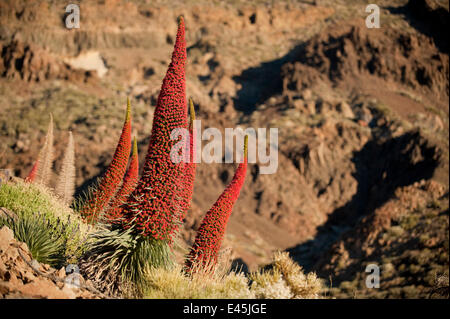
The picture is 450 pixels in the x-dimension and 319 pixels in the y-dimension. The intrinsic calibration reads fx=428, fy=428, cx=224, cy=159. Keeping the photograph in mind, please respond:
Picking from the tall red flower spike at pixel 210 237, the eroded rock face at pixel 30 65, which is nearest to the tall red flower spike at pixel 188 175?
the tall red flower spike at pixel 210 237

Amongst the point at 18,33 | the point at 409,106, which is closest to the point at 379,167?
the point at 409,106

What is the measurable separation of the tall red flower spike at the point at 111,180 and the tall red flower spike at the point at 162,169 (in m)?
1.10

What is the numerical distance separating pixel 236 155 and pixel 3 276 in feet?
98.4

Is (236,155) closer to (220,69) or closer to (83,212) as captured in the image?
(220,69)

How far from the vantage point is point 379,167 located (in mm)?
36250

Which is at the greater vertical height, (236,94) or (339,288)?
(236,94)

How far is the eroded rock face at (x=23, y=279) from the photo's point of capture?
3703mm

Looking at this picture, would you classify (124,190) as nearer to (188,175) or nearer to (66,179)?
(188,175)

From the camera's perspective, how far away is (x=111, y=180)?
5.69 m

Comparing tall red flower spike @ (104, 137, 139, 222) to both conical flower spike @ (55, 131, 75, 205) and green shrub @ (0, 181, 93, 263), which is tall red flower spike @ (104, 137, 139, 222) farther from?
conical flower spike @ (55, 131, 75, 205)

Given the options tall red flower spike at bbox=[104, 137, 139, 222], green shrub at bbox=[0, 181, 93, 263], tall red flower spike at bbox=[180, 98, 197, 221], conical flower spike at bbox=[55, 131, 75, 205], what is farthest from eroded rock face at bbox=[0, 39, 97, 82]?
tall red flower spike at bbox=[180, 98, 197, 221]

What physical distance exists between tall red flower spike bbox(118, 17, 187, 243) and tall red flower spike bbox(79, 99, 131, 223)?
3.62 ft

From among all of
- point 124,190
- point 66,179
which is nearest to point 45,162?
point 66,179

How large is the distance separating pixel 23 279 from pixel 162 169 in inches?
65.7
